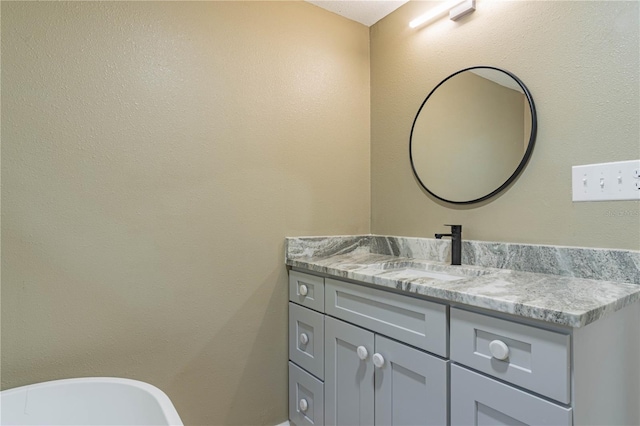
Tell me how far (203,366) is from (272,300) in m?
0.42

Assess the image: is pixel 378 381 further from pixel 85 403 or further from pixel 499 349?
pixel 85 403

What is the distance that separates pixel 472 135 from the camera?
5.26ft

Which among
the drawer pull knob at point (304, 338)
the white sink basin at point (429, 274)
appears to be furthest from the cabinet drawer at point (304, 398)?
the white sink basin at point (429, 274)

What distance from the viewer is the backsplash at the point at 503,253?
114cm

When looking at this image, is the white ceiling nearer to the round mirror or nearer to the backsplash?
the round mirror

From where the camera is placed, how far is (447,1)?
65.9 inches

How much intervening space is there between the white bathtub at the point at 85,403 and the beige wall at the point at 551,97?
1.36m

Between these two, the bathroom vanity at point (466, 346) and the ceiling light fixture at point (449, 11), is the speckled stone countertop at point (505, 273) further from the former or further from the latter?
the ceiling light fixture at point (449, 11)

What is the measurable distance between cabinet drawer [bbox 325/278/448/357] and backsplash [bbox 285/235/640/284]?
39 cm

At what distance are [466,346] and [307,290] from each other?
32.6 inches

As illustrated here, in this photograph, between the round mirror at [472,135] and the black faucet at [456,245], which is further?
the black faucet at [456,245]

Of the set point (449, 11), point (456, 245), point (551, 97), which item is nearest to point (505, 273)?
point (456, 245)

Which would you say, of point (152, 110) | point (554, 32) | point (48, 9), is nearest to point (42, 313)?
point (152, 110)

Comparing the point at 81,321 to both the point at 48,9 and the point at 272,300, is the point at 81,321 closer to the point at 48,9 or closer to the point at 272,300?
the point at 272,300
